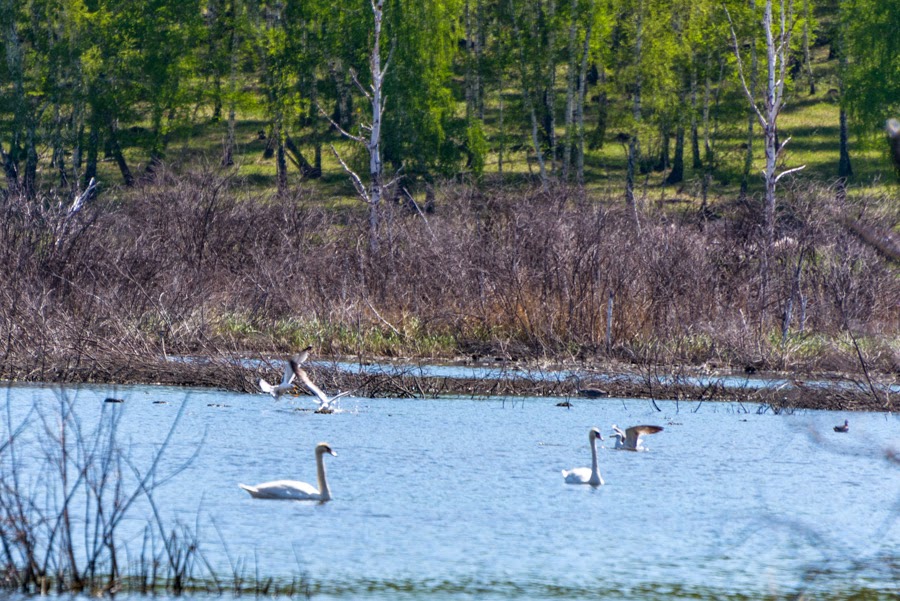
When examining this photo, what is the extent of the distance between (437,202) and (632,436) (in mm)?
17389

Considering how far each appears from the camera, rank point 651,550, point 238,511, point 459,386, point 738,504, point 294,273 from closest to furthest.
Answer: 1. point 651,550
2. point 238,511
3. point 738,504
4. point 459,386
5. point 294,273

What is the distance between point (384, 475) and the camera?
1217 centimetres

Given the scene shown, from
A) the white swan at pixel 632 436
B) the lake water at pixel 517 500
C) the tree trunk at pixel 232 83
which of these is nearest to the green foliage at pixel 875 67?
the tree trunk at pixel 232 83

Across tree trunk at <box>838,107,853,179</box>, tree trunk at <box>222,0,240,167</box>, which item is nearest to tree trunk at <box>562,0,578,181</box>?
tree trunk at <box>838,107,853,179</box>

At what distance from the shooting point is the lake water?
29.4 feet

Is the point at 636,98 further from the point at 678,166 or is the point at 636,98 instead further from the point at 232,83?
the point at 232,83

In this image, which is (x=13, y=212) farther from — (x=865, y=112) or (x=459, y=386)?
(x=865, y=112)

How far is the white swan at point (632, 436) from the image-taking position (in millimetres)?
13617

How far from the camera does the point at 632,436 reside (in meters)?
13.7

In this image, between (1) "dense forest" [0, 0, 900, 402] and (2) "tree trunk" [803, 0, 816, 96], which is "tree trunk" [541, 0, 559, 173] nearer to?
(1) "dense forest" [0, 0, 900, 402]

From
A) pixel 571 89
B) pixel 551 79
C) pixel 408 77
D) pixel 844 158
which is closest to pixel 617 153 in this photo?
pixel 551 79

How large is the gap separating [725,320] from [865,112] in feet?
80.4

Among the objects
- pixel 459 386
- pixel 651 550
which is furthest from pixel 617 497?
pixel 459 386

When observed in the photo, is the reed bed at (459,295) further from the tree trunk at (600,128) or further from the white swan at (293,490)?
the tree trunk at (600,128)
